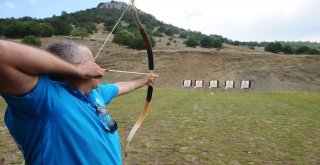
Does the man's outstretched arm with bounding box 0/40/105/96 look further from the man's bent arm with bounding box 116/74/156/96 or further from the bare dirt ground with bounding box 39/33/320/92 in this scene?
the bare dirt ground with bounding box 39/33/320/92

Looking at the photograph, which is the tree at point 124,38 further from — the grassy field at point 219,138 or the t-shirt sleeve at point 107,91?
the t-shirt sleeve at point 107,91

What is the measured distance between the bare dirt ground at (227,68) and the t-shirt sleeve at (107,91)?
29645 mm

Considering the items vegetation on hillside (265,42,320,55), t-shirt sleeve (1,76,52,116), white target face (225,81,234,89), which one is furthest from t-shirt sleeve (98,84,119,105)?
vegetation on hillside (265,42,320,55)

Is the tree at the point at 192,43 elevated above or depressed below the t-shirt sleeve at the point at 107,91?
below

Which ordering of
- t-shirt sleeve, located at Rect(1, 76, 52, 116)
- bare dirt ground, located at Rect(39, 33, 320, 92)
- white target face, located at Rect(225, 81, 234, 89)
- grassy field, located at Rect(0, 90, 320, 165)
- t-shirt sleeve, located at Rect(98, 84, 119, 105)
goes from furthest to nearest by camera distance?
bare dirt ground, located at Rect(39, 33, 320, 92) → white target face, located at Rect(225, 81, 234, 89) → grassy field, located at Rect(0, 90, 320, 165) → t-shirt sleeve, located at Rect(98, 84, 119, 105) → t-shirt sleeve, located at Rect(1, 76, 52, 116)

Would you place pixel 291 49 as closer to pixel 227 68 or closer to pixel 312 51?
pixel 312 51

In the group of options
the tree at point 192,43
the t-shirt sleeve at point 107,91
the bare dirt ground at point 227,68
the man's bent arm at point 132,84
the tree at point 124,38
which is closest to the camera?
the t-shirt sleeve at point 107,91

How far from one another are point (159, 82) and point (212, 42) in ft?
82.3

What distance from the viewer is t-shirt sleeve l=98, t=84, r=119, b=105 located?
9.23ft

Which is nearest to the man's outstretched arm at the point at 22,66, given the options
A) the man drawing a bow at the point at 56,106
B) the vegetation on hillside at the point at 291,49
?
the man drawing a bow at the point at 56,106

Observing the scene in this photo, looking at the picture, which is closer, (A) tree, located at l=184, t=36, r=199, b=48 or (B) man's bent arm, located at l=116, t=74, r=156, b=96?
(B) man's bent arm, located at l=116, t=74, r=156, b=96

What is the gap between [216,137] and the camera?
8.45m

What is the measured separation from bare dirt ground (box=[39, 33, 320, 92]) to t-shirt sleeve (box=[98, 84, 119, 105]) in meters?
29.6

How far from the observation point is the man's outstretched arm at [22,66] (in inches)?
56.6
